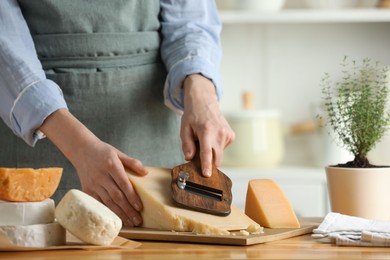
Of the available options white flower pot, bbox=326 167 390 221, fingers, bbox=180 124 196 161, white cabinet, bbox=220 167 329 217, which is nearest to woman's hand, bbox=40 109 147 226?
fingers, bbox=180 124 196 161

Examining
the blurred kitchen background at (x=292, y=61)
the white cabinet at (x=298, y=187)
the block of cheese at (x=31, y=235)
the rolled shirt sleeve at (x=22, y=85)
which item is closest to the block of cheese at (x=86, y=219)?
the block of cheese at (x=31, y=235)

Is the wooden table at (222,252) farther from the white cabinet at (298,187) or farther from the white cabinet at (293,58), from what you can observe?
the white cabinet at (293,58)

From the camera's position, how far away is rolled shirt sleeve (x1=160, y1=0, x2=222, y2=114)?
5.28 ft

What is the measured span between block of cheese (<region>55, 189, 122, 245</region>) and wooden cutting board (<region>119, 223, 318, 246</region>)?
0.37 ft

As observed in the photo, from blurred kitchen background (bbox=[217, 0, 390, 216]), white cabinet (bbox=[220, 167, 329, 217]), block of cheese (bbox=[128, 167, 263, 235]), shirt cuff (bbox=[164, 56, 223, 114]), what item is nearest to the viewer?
block of cheese (bbox=[128, 167, 263, 235])

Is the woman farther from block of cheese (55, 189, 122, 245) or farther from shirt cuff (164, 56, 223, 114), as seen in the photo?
block of cheese (55, 189, 122, 245)

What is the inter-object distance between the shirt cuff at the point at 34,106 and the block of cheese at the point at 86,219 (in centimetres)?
36

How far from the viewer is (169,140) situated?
5.90 ft

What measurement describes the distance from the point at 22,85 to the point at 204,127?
34 cm

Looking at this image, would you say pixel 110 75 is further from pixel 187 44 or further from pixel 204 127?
pixel 204 127

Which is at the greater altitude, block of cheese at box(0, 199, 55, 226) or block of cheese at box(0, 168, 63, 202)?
block of cheese at box(0, 168, 63, 202)

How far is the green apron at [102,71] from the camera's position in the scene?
166 centimetres

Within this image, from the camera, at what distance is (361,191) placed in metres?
1.32

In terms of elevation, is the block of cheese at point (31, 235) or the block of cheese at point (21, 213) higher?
the block of cheese at point (21, 213)
